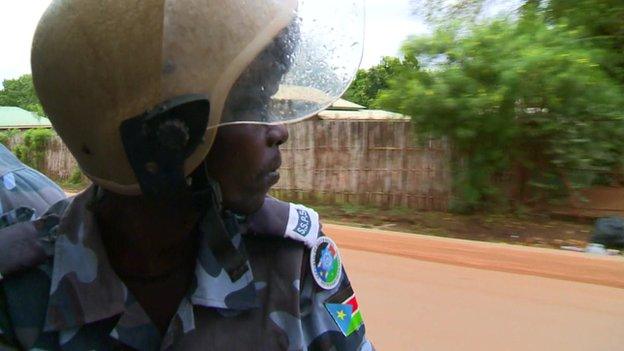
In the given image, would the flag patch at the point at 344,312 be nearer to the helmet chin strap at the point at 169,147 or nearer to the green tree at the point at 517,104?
the helmet chin strap at the point at 169,147

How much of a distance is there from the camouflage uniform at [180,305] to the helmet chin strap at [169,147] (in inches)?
4.7

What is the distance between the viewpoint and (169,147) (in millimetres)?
1057

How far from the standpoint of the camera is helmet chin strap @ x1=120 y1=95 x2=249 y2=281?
1050 mm

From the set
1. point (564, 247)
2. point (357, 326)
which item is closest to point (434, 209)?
point (564, 247)

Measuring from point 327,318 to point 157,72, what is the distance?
1.52 feet

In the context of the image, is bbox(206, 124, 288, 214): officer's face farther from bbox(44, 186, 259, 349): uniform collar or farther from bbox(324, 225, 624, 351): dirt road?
bbox(324, 225, 624, 351): dirt road

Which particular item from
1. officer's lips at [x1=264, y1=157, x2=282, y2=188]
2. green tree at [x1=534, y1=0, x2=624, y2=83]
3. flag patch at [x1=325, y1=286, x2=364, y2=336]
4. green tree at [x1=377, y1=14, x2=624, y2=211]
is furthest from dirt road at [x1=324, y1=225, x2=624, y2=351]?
green tree at [x1=534, y1=0, x2=624, y2=83]

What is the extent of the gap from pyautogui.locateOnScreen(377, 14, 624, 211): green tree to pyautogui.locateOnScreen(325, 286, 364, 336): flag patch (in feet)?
18.8

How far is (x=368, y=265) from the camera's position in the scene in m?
4.87

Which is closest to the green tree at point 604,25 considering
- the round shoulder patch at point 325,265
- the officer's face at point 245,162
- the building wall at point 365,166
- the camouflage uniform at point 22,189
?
the building wall at point 365,166

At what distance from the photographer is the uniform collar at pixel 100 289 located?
1.12 meters

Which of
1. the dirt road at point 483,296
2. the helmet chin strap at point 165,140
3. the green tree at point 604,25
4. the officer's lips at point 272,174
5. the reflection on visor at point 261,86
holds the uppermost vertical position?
the green tree at point 604,25

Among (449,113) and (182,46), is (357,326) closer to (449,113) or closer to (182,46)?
(182,46)

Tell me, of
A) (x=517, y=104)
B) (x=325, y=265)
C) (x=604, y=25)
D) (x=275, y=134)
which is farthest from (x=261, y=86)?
(x=604, y=25)
